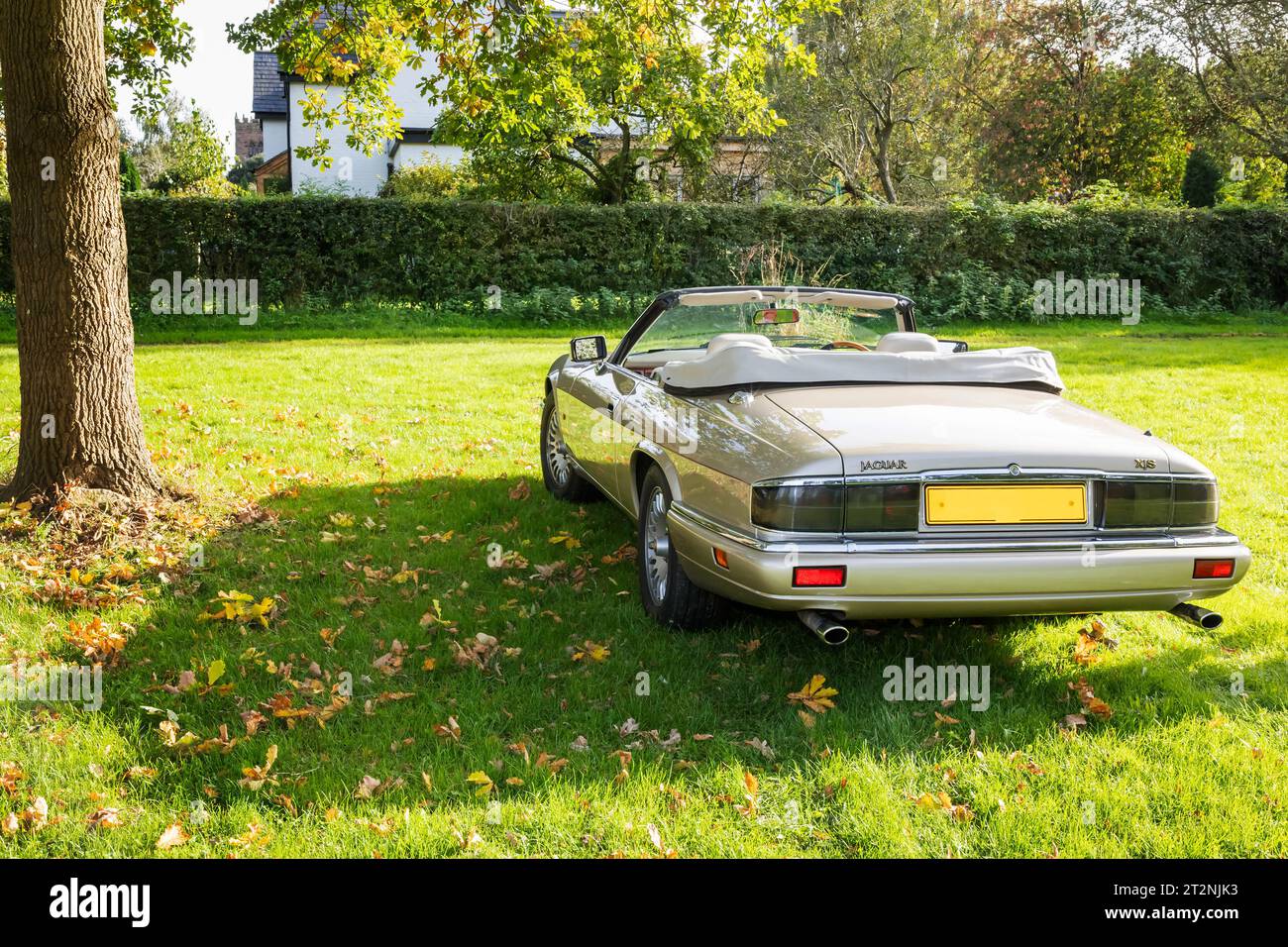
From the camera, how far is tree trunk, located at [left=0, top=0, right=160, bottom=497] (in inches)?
227

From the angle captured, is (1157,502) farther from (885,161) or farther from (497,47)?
(885,161)

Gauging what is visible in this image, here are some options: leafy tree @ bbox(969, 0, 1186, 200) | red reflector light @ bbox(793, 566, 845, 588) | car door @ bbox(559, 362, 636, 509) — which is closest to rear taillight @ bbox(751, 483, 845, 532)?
red reflector light @ bbox(793, 566, 845, 588)

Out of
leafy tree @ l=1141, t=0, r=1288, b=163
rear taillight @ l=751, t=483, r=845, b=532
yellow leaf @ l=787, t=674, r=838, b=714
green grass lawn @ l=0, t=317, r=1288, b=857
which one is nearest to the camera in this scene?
green grass lawn @ l=0, t=317, r=1288, b=857

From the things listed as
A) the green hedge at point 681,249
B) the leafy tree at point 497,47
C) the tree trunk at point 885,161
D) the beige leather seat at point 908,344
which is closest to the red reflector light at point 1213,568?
the beige leather seat at point 908,344

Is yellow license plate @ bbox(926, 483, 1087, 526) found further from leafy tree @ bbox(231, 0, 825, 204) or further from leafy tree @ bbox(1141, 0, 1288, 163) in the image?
leafy tree @ bbox(1141, 0, 1288, 163)

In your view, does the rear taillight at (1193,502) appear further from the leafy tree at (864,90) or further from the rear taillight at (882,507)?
the leafy tree at (864,90)

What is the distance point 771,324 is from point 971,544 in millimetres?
2521

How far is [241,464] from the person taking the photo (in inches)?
297

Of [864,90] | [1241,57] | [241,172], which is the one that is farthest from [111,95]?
[241,172]

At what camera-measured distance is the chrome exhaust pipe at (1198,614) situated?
3.78 meters

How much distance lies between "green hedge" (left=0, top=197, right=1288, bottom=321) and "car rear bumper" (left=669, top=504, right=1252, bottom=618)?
15.3 meters

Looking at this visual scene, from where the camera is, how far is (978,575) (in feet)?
11.7
